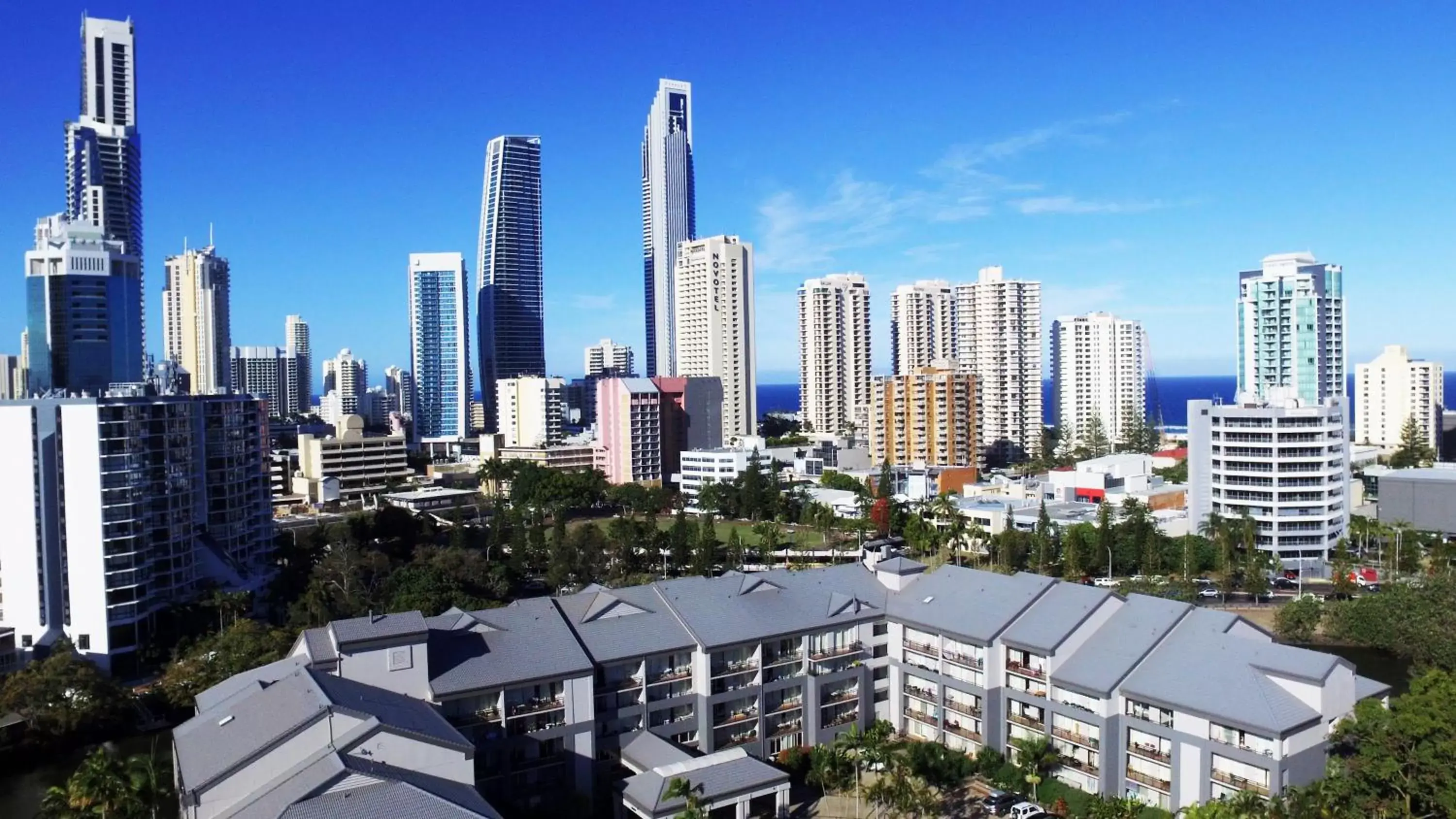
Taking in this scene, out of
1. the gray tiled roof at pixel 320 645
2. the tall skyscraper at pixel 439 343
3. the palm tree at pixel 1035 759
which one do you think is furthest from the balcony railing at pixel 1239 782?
the tall skyscraper at pixel 439 343

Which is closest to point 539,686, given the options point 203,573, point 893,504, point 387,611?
Answer: point 387,611

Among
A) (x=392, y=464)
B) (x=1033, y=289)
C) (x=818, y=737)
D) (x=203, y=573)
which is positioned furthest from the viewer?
(x=1033, y=289)

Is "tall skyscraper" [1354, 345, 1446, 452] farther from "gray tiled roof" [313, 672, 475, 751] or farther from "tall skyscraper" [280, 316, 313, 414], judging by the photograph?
"tall skyscraper" [280, 316, 313, 414]

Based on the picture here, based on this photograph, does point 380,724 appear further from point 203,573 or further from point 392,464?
point 392,464

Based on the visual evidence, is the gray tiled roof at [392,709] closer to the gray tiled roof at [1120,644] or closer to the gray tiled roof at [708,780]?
the gray tiled roof at [708,780]

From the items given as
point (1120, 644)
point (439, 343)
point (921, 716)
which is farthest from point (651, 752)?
point (439, 343)
